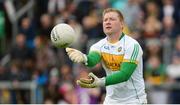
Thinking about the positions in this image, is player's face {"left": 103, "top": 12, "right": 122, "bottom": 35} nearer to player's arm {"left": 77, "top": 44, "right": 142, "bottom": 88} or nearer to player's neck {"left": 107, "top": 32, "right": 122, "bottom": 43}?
player's neck {"left": 107, "top": 32, "right": 122, "bottom": 43}

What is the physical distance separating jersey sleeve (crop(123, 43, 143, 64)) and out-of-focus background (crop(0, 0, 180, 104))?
5283 mm

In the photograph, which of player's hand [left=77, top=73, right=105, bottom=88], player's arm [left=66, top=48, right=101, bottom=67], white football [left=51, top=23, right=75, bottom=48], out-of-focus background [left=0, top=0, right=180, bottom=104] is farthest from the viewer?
out-of-focus background [left=0, top=0, right=180, bottom=104]

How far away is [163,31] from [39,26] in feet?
13.0

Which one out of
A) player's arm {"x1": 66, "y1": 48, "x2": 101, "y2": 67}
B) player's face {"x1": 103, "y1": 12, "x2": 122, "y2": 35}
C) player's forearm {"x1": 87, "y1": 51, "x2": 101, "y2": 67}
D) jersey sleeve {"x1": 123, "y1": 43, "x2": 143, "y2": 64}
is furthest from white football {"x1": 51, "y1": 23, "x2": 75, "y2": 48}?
jersey sleeve {"x1": 123, "y1": 43, "x2": 143, "y2": 64}

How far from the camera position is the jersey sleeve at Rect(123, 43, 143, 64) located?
949 cm

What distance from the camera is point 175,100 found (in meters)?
15.5

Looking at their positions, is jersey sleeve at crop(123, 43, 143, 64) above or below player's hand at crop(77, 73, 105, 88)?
above

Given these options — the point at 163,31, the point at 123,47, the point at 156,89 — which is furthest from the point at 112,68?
the point at 163,31

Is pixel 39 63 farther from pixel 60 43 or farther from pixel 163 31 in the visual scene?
pixel 60 43

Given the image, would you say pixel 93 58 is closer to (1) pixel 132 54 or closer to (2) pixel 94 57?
(2) pixel 94 57

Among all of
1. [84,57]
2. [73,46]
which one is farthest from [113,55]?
[73,46]

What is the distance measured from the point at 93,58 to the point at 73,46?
7.77 m

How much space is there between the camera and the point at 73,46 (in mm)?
17531

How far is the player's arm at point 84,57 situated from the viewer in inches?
371
